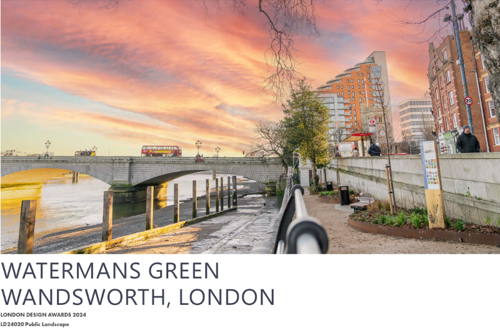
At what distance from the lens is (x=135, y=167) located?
3200 centimetres

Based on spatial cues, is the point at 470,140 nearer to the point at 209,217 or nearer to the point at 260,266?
the point at 260,266

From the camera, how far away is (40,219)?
62.1 feet

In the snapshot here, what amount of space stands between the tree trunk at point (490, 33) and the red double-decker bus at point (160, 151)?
40341 mm

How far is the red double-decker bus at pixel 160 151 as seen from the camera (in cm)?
4009

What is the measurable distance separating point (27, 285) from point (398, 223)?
611 cm

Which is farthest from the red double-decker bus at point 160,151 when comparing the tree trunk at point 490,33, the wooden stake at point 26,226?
the tree trunk at point 490,33

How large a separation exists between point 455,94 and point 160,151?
130ft

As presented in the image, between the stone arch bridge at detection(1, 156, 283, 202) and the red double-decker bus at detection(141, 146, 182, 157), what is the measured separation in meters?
8.44

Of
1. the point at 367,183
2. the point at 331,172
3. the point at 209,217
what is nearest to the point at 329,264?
the point at 367,183

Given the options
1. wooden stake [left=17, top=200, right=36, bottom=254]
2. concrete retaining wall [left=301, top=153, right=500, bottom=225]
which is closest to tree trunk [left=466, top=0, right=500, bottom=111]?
concrete retaining wall [left=301, top=153, right=500, bottom=225]

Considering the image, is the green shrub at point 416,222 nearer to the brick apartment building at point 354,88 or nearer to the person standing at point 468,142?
the person standing at point 468,142

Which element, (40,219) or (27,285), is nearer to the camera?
(27,285)

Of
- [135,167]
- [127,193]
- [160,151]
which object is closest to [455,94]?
[135,167]

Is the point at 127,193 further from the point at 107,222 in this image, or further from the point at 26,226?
the point at 26,226
